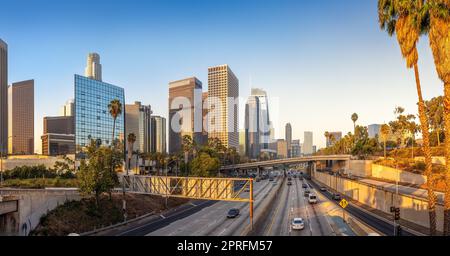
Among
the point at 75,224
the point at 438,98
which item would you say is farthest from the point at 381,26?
the point at 438,98

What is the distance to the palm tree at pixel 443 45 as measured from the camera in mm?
18312

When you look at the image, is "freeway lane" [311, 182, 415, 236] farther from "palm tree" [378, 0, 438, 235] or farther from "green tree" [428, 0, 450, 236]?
"green tree" [428, 0, 450, 236]

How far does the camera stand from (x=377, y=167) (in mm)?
81438

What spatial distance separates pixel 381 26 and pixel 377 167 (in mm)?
67026

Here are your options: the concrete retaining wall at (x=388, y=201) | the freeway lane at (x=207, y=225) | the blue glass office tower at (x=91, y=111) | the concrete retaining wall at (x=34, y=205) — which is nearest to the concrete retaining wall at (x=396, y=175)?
the concrete retaining wall at (x=388, y=201)

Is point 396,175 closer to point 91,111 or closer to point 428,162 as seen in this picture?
point 428,162

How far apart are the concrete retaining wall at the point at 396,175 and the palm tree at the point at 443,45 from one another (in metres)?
29.0

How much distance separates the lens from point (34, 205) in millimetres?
37531

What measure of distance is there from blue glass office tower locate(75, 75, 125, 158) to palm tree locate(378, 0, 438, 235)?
129 metres

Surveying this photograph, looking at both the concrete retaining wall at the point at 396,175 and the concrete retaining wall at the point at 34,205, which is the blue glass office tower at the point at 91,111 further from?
the concrete retaining wall at the point at 396,175

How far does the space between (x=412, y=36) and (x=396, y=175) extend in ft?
107
